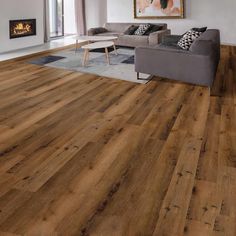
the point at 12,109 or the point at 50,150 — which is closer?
the point at 50,150

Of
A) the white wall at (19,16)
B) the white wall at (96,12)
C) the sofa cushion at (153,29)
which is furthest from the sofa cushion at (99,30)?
the white wall at (96,12)

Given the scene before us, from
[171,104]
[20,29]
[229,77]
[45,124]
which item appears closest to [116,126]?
[45,124]

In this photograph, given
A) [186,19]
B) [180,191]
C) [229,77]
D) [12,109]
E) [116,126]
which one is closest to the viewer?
[180,191]

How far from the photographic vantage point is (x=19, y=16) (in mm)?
7500

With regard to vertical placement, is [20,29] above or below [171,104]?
above

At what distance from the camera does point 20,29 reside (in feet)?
24.9

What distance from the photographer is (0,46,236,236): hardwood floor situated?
6.41 ft

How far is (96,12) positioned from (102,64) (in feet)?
16.1

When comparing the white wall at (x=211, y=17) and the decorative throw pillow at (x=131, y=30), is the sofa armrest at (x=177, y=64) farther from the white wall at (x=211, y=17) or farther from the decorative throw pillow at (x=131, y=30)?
the white wall at (x=211, y=17)

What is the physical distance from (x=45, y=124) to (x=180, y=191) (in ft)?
5.69

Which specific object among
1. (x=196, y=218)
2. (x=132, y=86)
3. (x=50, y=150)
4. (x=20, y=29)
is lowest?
(x=196, y=218)

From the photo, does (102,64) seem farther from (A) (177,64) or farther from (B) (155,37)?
(A) (177,64)

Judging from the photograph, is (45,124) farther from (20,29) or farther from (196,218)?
(20,29)

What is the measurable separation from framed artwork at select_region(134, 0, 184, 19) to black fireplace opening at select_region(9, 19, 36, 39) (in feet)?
10.7
